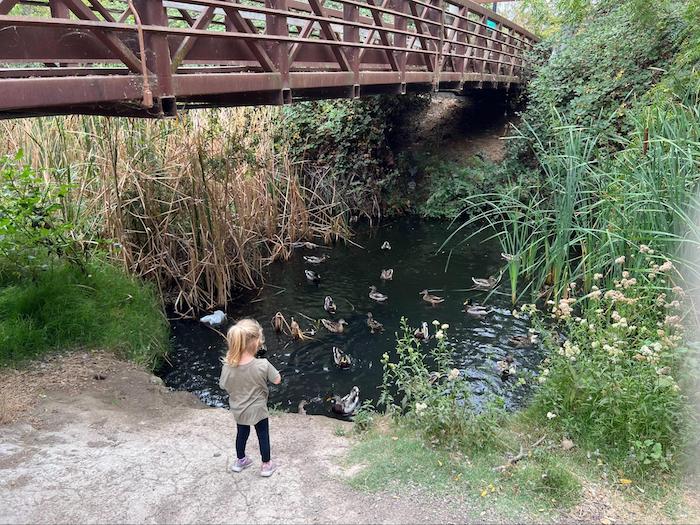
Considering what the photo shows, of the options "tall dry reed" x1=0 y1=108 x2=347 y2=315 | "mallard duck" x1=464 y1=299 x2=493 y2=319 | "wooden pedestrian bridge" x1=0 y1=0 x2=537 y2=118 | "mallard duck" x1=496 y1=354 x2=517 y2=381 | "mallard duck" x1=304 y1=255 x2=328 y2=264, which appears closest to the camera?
"wooden pedestrian bridge" x1=0 y1=0 x2=537 y2=118

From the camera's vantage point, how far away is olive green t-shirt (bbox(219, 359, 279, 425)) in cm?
352

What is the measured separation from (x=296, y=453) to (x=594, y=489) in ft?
6.70

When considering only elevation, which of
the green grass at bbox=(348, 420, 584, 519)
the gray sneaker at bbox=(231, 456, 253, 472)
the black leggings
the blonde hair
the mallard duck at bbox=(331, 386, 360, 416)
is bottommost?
the mallard duck at bbox=(331, 386, 360, 416)

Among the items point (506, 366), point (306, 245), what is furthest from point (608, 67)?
point (506, 366)

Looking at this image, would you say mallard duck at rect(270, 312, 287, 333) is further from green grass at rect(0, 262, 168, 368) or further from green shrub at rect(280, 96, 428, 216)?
green shrub at rect(280, 96, 428, 216)

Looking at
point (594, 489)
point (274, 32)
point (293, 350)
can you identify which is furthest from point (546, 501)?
point (274, 32)

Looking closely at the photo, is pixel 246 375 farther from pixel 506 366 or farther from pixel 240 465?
pixel 506 366

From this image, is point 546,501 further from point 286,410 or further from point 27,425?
point 27,425

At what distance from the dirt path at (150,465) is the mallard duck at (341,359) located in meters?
1.58

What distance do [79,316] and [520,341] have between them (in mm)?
5253

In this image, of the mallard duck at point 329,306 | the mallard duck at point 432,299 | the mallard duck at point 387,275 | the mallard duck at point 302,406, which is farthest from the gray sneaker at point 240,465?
the mallard duck at point 387,275

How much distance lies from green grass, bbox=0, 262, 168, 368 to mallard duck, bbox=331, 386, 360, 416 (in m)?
2.29

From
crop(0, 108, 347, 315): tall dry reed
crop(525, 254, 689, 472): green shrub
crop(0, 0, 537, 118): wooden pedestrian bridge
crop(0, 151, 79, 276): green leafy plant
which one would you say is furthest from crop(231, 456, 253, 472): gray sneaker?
crop(0, 108, 347, 315): tall dry reed

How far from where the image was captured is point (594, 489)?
3398 millimetres
